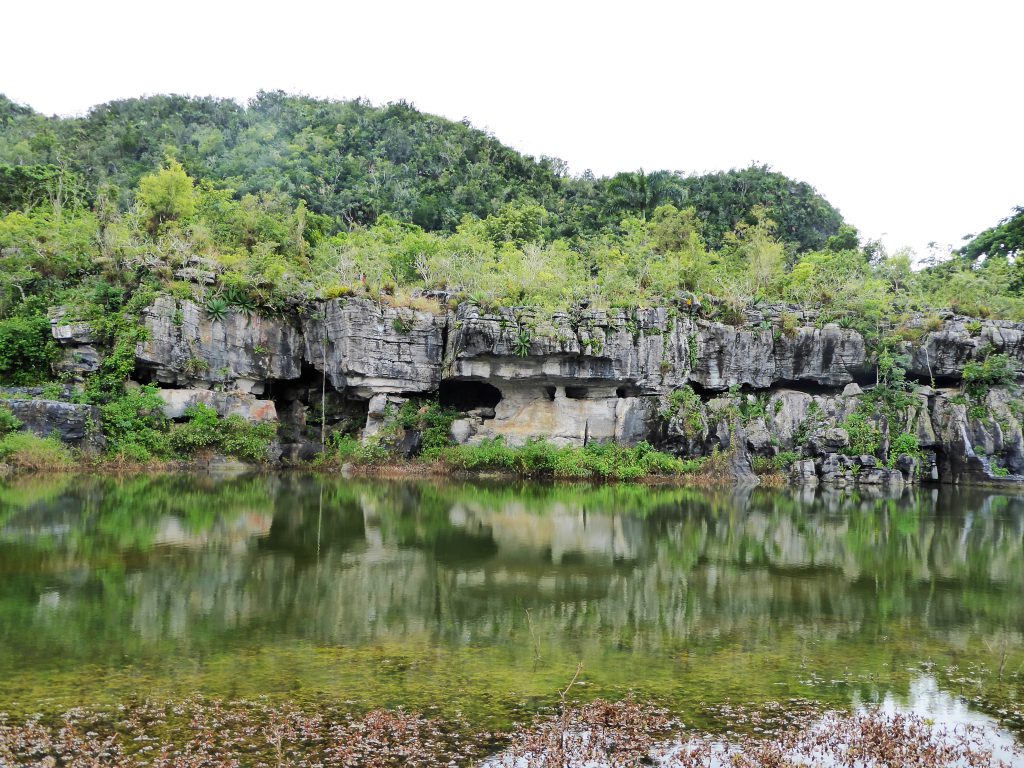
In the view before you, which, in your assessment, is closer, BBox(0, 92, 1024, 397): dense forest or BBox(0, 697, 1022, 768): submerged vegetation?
BBox(0, 697, 1022, 768): submerged vegetation

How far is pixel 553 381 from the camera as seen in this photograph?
90.8 feet

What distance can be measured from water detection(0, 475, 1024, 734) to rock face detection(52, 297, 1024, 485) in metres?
11.3

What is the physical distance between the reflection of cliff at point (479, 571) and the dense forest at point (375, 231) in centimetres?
1238

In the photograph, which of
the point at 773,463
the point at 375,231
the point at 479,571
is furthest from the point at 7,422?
the point at 773,463

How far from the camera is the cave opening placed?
29734mm

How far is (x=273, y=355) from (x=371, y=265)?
5008mm

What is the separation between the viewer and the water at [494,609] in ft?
18.8

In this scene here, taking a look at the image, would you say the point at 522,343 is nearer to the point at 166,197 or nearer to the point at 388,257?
the point at 388,257

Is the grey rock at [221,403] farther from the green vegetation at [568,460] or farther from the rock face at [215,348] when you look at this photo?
the green vegetation at [568,460]

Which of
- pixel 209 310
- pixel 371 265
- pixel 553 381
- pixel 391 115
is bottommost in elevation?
pixel 553 381

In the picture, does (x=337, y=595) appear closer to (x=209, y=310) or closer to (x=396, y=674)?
(x=396, y=674)

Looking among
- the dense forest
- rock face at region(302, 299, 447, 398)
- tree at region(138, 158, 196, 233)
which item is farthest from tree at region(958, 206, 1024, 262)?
tree at region(138, 158, 196, 233)

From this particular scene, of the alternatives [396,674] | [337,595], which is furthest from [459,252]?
[396,674]

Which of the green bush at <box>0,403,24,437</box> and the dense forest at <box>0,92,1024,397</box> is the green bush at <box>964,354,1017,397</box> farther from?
the green bush at <box>0,403,24,437</box>
